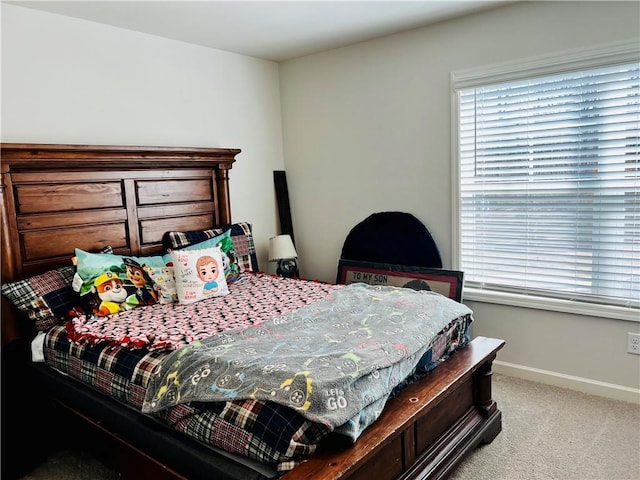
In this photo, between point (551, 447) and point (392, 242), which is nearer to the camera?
point (551, 447)

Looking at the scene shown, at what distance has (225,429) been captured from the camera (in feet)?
5.14

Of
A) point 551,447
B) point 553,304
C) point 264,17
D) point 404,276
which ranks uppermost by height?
point 264,17

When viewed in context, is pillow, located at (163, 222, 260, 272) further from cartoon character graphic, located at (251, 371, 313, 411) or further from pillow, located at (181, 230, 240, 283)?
cartoon character graphic, located at (251, 371, 313, 411)

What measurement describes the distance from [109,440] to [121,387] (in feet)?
0.87

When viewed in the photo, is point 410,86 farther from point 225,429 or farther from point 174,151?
point 225,429

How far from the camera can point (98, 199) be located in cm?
299

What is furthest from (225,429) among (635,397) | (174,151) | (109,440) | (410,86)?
(410,86)

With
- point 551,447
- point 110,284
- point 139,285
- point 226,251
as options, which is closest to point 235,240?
point 226,251

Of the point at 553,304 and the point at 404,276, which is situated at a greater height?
the point at 404,276

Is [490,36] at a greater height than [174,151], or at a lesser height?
greater

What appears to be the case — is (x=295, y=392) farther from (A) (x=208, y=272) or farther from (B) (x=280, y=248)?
(B) (x=280, y=248)

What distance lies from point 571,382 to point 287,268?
215 cm

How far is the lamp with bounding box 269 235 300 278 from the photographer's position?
3861 millimetres

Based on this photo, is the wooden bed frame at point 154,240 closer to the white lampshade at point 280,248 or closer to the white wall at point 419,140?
the white lampshade at point 280,248
